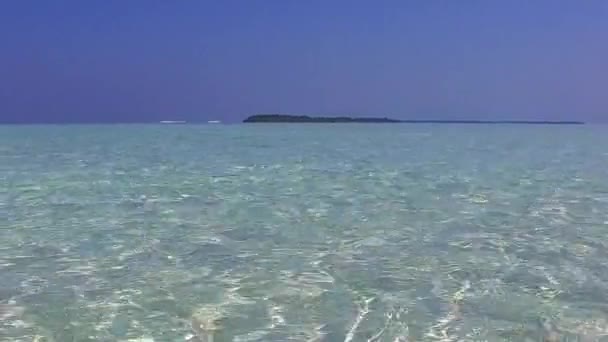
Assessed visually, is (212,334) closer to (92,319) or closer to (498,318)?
(92,319)

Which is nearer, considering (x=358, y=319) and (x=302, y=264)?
(x=358, y=319)

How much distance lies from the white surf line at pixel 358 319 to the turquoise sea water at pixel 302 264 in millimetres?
14

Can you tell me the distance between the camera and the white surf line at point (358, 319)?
4.30m

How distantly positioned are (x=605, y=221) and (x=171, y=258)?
5.70m

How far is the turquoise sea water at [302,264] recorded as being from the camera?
4.55m

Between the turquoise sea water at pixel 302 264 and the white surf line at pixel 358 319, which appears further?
the turquoise sea water at pixel 302 264

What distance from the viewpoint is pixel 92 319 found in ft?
15.2

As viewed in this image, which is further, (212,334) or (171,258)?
(171,258)

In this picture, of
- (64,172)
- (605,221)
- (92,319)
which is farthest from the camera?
(64,172)

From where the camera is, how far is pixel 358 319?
4.66 m

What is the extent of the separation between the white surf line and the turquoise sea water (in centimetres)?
1

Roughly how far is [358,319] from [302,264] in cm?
166

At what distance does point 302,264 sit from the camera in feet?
20.6

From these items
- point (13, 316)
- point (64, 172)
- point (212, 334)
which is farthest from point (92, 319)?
point (64, 172)
